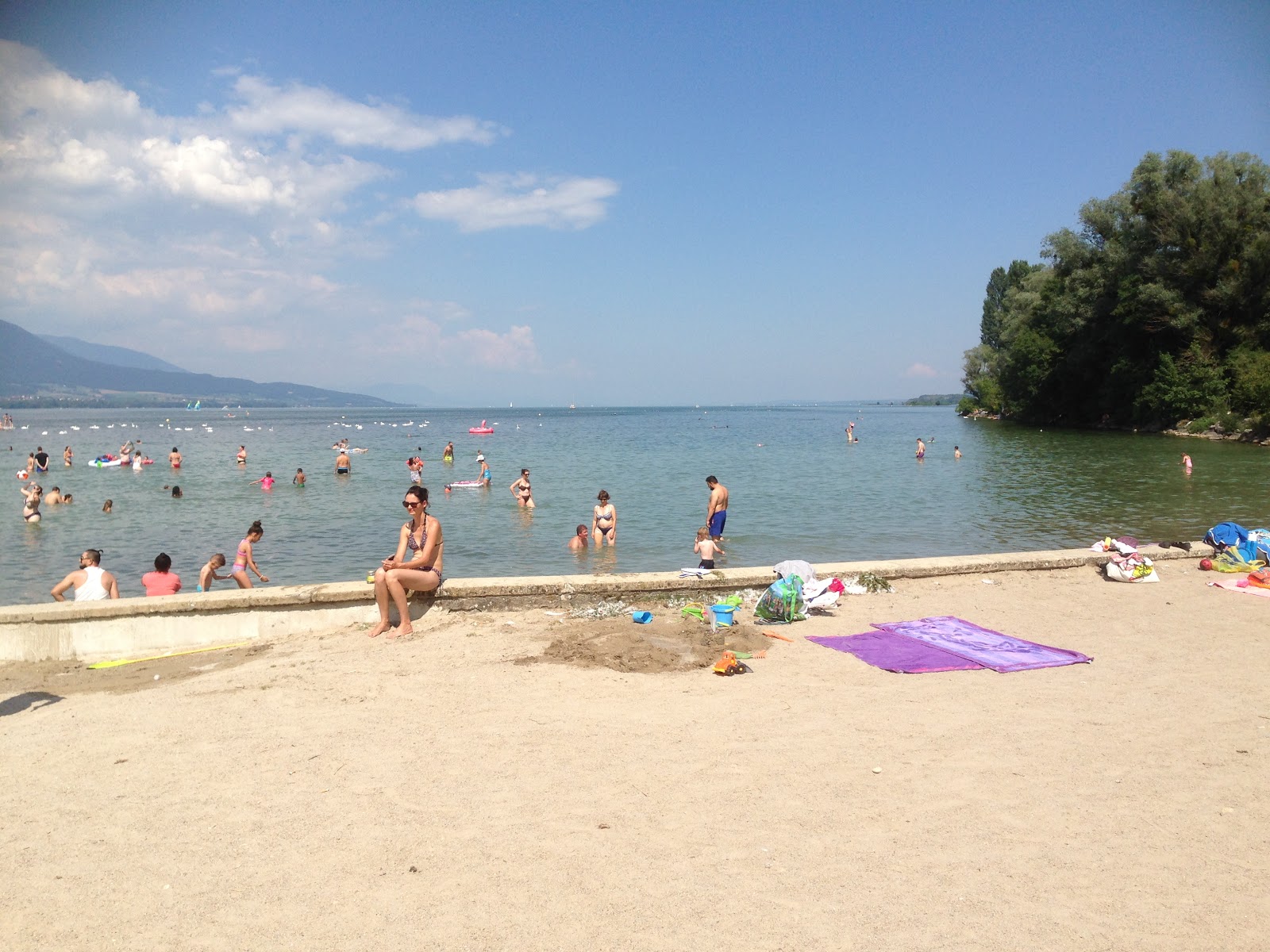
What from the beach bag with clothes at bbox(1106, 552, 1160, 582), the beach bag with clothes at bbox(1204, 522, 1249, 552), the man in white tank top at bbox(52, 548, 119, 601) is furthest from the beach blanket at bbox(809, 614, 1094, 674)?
the man in white tank top at bbox(52, 548, 119, 601)

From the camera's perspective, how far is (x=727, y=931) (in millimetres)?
3309

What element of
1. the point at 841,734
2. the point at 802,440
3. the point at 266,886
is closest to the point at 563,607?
the point at 841,734

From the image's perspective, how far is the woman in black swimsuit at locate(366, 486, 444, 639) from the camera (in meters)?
7.81

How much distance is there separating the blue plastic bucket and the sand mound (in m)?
0.10

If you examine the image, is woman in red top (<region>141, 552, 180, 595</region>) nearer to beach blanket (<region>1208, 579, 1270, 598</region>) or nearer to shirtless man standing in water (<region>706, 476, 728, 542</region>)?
shirtless man standing in water (<region>706, 476, 728, 542</region>)

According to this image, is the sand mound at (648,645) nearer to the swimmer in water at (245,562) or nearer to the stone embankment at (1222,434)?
the swimmer in water at (245,562)

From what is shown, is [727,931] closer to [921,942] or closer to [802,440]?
[921,942]

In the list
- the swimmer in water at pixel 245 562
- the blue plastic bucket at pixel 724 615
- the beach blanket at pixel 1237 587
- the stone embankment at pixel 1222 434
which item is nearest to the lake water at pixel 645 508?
the swimmer in water at pixel 245 562

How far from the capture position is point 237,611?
26.5ft

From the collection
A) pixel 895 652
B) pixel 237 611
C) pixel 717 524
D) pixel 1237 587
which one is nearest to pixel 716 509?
pixel 717 524

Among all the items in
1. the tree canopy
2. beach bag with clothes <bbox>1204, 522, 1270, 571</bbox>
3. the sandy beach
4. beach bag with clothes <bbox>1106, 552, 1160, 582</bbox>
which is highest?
the tree canopy

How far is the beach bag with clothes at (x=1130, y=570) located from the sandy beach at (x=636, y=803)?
2408 millimetres

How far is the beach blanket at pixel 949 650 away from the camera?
6680mm

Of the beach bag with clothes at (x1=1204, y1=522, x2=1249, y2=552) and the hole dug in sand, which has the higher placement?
the beach bag with clothes at (x1=1204, y1=522, x2=1249, y2=552)
